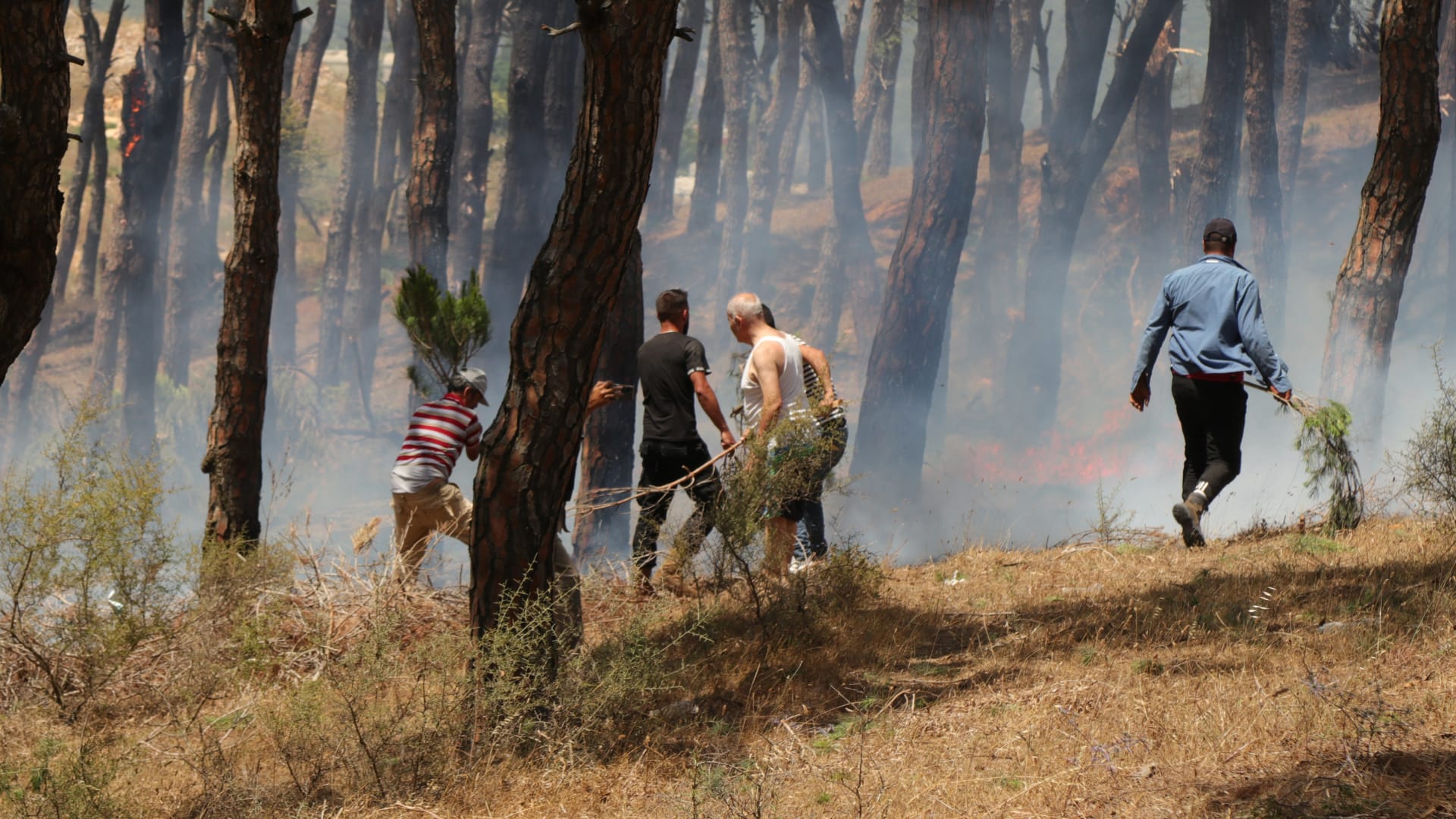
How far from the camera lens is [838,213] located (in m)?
23.8

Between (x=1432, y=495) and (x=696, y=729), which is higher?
(x=1432, y=495)

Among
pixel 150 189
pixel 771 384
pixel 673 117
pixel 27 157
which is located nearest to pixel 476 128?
pixel 150 189

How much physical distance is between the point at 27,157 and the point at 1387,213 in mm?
7989

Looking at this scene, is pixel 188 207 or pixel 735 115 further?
pixel 735 115

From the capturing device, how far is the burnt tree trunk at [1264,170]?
20.3 meters

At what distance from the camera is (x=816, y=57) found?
2383 centimetres

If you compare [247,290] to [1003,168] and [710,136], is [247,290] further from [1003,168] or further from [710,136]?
[710,136]

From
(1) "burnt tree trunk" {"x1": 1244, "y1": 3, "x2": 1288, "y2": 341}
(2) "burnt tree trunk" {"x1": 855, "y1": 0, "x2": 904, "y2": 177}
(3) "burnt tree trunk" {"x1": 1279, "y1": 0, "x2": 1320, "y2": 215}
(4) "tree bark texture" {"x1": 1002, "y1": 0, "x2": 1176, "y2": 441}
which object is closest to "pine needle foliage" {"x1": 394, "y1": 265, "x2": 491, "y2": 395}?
(4) "tree bark texture" {"x1": 1002, "y1": 0, "x2": 1176, "y2": 441}

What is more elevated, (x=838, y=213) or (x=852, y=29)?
(x=852, y=29)

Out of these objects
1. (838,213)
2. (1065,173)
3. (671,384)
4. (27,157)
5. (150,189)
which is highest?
(1065,173)

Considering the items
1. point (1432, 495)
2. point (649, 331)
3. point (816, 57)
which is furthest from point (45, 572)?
point (649, 331)

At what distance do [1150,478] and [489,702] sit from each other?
19007 mm

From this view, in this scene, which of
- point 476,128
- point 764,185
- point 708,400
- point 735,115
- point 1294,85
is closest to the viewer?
point 708,400

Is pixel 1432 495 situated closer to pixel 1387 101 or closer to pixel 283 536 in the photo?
pixel 1387 101
